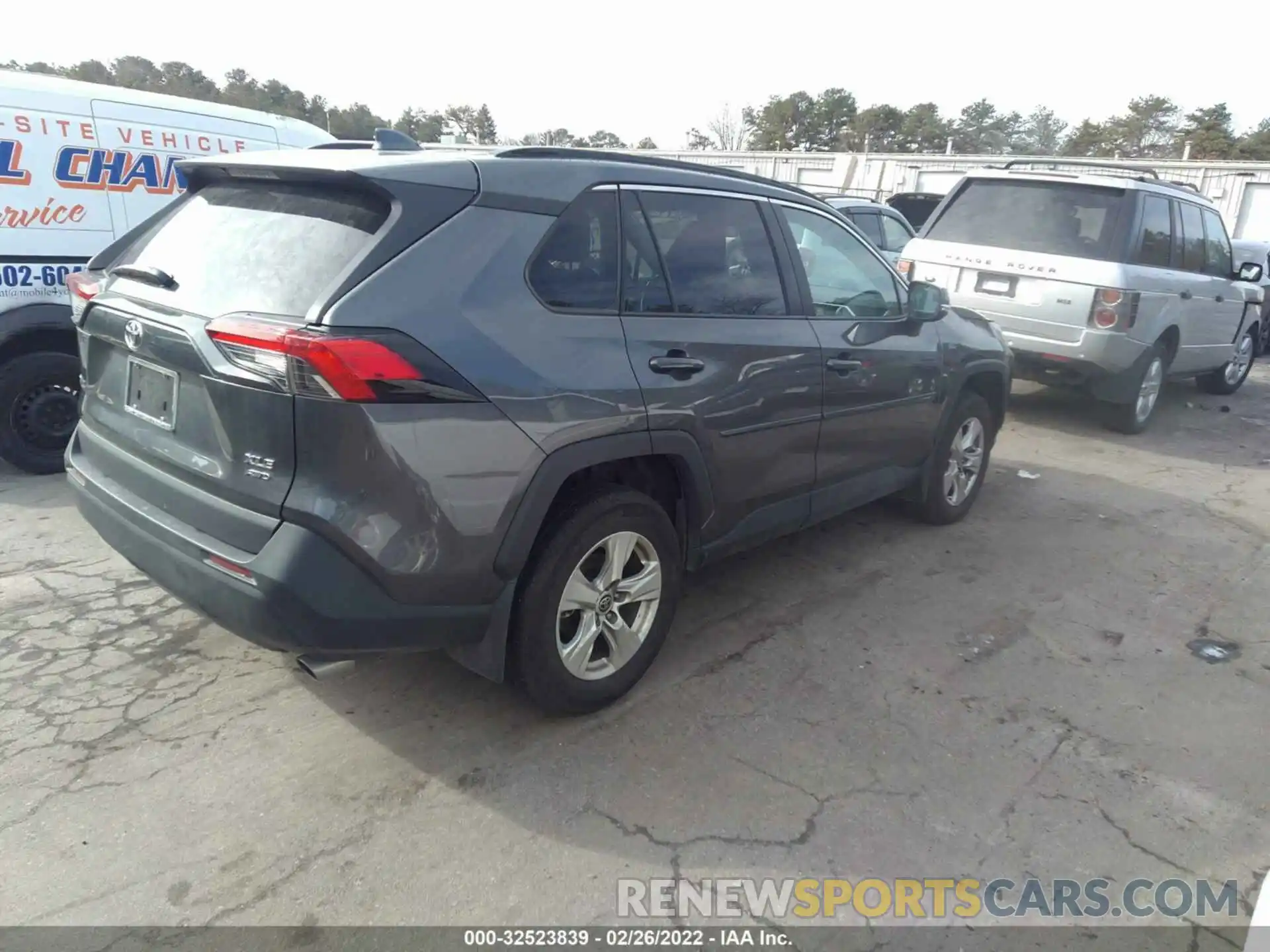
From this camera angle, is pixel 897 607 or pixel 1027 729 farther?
pixel 897 607

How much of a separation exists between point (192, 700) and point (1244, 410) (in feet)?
35.0

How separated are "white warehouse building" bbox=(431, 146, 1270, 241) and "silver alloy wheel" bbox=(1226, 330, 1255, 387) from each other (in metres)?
9.95

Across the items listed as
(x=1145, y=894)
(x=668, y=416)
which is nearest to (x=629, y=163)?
(x=668, y=416)

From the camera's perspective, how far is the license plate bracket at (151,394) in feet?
8.93

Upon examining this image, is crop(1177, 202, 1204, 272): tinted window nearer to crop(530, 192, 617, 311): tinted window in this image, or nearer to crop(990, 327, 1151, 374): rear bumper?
crop(990, 327, 1151, 374): rear bumper

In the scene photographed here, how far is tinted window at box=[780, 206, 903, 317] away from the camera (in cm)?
399

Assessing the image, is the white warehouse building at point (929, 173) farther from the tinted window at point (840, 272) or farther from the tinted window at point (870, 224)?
the tinted window at point (840, 272)

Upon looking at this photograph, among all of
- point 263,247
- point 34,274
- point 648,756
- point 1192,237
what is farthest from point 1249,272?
point 34,274

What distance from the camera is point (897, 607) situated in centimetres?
430

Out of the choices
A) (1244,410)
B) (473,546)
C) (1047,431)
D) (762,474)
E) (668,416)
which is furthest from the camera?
(1244,410)

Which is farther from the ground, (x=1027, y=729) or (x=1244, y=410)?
(x=1244, y=410)

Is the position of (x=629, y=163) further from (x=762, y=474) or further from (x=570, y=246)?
(x=762, y=474)

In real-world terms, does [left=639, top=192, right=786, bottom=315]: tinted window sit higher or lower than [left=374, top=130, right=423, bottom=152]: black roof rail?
lower

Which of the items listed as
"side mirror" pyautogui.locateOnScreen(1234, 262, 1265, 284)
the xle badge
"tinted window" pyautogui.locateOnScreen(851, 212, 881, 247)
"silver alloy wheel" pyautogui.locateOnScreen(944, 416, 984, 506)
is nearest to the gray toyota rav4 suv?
the xle badge
